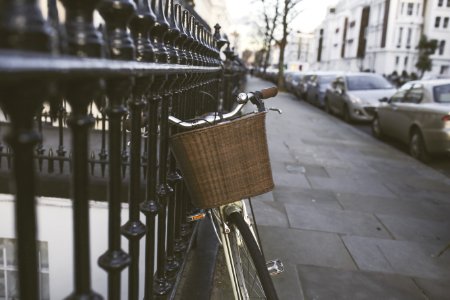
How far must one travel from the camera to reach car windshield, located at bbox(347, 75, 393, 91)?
1358 cm

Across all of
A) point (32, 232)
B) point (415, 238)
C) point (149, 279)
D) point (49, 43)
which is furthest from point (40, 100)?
point (415, 238)

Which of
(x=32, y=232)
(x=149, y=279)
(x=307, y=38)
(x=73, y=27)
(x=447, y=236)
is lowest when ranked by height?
(x=447, y=236)

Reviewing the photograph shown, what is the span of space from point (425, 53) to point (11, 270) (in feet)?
192

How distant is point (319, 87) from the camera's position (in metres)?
19.1

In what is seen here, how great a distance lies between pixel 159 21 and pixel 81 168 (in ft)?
2.56

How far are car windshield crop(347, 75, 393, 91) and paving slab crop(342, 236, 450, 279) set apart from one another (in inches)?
406

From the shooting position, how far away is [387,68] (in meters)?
65.1

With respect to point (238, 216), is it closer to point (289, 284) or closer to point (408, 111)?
point (289, 284)

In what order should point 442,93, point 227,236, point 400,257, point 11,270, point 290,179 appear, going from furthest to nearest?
1. point 442,93
2. point 290,179
3. point 11,270
4. point 400,257
5. point 227,236

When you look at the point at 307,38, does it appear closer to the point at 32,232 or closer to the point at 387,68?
the point at 387,68

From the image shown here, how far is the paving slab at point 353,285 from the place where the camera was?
289cm

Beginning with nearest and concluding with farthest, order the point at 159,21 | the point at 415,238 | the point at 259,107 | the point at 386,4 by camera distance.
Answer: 1. the point at 159,21
2. the point at 259,107
3. the point at 415,238
4. the point at 386,4

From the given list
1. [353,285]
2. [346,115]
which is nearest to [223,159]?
[353,285]

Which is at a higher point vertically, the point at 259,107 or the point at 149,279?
the point at 259,107
